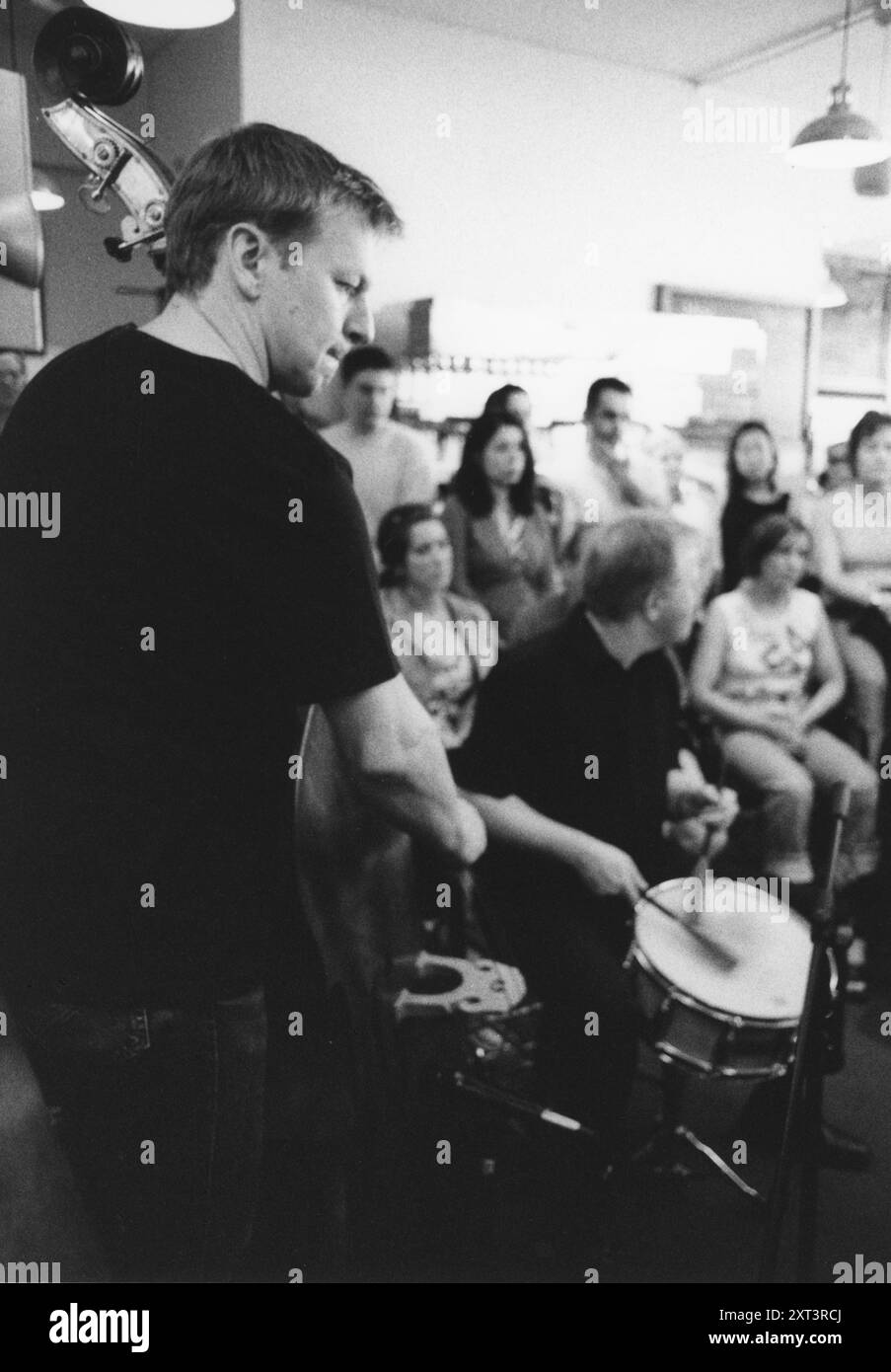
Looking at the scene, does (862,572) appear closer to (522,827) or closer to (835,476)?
(835,476)

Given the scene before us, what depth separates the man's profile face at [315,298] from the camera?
1.09 m

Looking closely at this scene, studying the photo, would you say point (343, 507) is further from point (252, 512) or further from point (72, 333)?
point (72, 333)

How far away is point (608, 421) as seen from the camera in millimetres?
1827

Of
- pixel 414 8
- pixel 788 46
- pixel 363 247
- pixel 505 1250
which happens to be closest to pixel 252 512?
pixel 363 247

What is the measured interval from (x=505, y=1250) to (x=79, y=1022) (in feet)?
3.13

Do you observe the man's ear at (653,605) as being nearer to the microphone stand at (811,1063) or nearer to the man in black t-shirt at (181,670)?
the microphone stand at (811,1063)

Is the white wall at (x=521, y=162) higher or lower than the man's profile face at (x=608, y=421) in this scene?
higher

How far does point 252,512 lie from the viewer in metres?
0.98

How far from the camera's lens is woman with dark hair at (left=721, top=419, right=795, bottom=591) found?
6.54 feet
